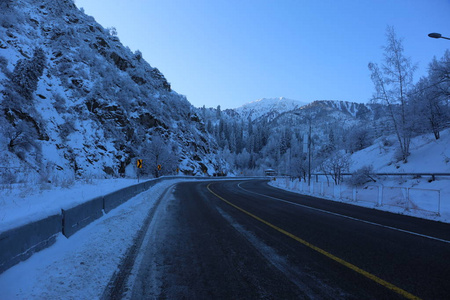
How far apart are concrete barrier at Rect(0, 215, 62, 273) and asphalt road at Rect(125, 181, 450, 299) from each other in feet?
5.88

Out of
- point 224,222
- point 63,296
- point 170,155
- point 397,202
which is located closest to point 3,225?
point 63,296

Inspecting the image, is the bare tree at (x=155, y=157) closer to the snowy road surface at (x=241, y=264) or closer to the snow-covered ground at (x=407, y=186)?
the snow-covered ground at (x=407, y=186)

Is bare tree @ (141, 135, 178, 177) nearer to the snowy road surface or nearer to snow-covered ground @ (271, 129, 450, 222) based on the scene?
snow-covered ground @ (271, 129, 450, 222)

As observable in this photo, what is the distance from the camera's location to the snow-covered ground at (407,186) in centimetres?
1198

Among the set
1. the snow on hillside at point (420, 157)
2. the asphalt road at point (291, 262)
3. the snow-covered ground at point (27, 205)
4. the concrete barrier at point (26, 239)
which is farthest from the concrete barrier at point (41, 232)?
the snow on hillside at point (420, 157)

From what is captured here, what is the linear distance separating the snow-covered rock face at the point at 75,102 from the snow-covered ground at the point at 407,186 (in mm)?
19906

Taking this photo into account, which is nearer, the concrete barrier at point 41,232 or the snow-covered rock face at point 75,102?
the concrete barrier at point 41,232

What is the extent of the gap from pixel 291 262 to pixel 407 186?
1854 cm

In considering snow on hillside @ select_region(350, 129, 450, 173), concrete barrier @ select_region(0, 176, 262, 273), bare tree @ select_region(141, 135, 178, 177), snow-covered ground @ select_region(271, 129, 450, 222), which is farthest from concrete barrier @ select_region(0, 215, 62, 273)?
bare tree @ select_region(141, 135, 178, 177)

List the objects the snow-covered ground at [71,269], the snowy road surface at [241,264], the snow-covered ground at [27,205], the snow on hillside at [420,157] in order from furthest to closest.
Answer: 1. the snow on hillside at [420,157]
2. the snow-covered ground at [27,205]
3. the snowy road surface at [241,264]
4. the snow-covered ground at [71,269]

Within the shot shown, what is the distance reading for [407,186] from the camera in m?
18.4

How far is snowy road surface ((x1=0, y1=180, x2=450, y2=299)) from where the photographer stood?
3.35 meters

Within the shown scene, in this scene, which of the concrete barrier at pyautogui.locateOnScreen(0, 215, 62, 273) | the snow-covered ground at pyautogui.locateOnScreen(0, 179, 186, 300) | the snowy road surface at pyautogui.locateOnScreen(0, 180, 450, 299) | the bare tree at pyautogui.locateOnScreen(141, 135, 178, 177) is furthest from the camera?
the bare tree at pyautogui.locateOnScreen(141, 135, 178, 177)

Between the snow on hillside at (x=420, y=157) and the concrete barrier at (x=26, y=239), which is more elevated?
the snow on hillside at (x=420, y=157)
